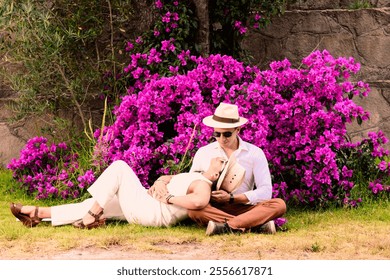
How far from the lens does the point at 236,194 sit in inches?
277

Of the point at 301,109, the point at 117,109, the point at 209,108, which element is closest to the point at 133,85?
the point at 117,109

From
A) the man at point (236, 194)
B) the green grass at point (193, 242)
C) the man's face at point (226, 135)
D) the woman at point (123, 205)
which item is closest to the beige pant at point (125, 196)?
the woman at point (123, 205)

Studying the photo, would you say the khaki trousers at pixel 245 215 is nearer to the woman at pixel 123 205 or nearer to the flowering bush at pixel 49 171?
the woman at pixel 123 205

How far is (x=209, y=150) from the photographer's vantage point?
713cm

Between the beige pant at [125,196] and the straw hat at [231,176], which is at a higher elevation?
the straw hat at [231,176]

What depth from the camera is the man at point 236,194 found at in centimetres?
694

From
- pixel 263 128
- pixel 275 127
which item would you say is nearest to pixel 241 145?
pixel 263 128

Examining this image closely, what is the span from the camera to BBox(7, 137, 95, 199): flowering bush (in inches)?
340

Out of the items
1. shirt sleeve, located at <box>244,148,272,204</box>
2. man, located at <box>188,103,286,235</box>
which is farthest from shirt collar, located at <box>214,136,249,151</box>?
shirt sleeve, located at <box>244,148,272,204</box>

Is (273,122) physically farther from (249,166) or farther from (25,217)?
(25,217)

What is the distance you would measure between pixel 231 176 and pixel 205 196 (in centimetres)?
29

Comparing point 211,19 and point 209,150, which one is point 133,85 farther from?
point 209,150

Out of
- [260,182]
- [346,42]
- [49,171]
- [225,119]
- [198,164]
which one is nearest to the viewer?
[225,119]

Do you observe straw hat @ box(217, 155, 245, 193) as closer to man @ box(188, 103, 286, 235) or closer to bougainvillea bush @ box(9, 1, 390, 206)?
man @ box(188, 103, 286, 235)
